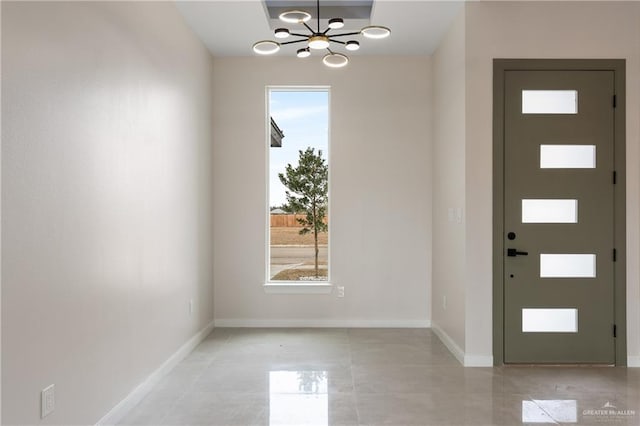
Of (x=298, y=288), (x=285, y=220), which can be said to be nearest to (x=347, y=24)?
(x=285, y=220)

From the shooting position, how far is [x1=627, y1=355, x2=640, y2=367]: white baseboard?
3811mm

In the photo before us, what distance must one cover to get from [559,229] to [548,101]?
1083 mm

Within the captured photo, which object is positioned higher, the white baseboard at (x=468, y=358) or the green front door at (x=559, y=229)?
the green front door at (x=559, y=229)

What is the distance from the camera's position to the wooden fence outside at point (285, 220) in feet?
17.3

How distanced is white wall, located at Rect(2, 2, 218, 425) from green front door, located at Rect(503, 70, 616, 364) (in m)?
2.80

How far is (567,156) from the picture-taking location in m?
3.86

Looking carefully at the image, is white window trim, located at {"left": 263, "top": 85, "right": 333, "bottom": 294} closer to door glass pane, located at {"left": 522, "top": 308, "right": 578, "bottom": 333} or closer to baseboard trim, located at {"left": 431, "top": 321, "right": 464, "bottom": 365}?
baseboard trim, located at {"left": 431, "top": 321, "right": 464, "bottom": 365}

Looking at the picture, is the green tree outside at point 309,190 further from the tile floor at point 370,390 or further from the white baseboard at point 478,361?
the white baseboard at point 478,361

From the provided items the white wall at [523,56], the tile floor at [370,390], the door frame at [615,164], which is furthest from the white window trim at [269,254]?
the door frame at [615,164]

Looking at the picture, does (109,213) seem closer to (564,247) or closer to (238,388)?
(238,388)

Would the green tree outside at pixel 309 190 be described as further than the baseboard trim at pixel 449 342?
Yes

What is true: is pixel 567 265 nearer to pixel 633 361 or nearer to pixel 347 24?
pixel 633 361

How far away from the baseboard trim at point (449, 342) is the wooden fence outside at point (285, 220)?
5.57ft

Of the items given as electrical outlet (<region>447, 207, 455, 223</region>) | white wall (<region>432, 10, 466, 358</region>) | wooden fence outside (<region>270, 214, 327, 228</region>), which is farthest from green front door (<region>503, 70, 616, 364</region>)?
wooden fence outside (<region>270, 214, 327, 228</region>)
